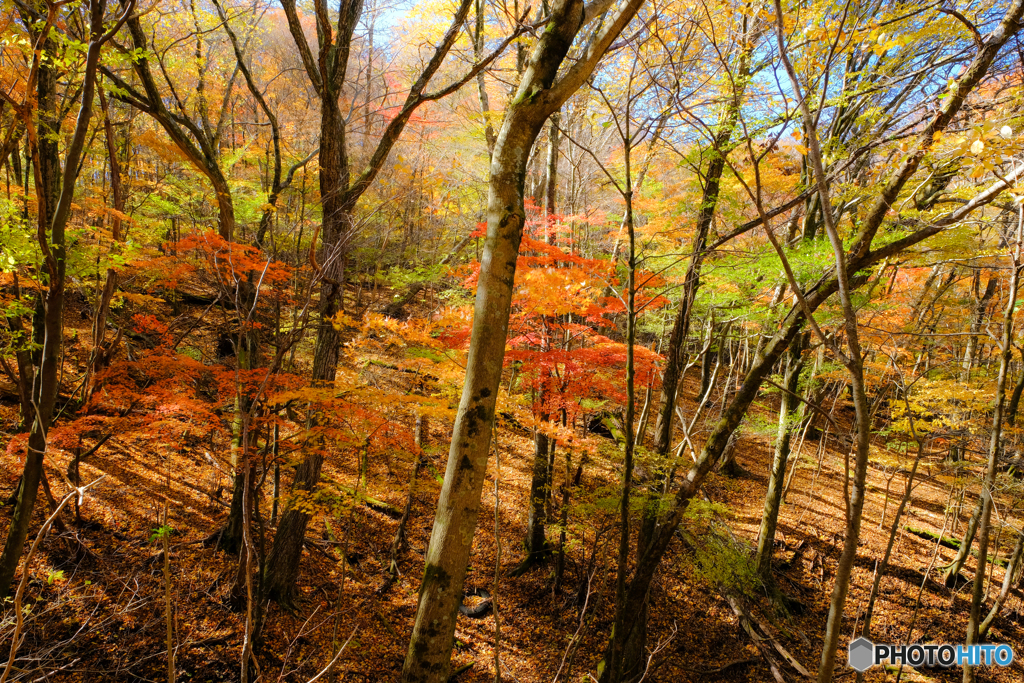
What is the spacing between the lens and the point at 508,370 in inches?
374

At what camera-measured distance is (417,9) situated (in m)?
9.08

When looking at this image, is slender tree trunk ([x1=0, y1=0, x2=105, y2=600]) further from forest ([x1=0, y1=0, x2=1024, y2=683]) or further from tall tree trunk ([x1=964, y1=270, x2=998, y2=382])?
tall tree trunk ([x1=964, y1=270, x2=998, y2=382])

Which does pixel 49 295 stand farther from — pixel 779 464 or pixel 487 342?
pixel 779 464

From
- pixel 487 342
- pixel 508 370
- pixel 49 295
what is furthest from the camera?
pixel 508 370

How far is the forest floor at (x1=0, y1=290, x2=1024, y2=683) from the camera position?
547cm

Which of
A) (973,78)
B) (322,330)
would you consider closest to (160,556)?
(322,330)

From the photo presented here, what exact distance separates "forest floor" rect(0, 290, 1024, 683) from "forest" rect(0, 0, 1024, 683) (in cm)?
6

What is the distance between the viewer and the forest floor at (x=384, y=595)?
5.47 m

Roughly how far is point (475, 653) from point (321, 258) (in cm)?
646

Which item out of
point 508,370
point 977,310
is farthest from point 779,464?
point 977,310

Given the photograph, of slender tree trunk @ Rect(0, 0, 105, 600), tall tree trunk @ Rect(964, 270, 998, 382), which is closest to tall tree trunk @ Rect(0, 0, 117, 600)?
slender tree trunk @ Rect(0, 0, 105, 600)

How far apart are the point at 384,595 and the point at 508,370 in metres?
4.60

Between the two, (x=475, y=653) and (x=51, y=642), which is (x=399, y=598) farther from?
(x=51, y=642)

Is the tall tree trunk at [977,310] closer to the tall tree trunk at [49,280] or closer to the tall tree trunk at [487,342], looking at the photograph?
the tall tree trunk at [487,342]
